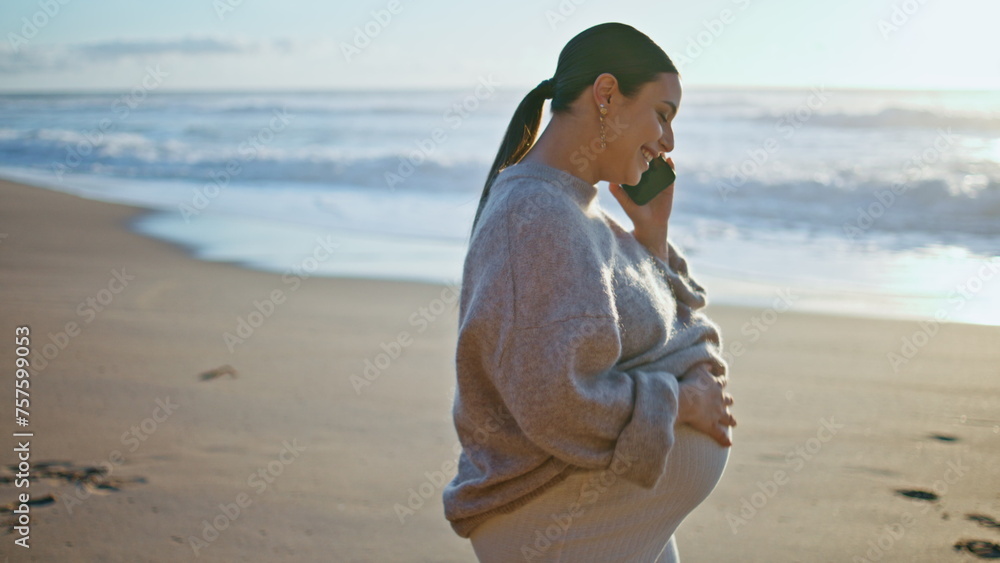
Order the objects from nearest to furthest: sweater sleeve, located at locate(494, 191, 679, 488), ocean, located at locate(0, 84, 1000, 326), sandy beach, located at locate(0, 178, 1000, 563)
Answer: sweater sleeve, located at locate(494, 191, 679, 488) → sandy beach, located at locate(0, 178, 1000, 563) → ocean, located at locate(0, 84, 1000, 326)

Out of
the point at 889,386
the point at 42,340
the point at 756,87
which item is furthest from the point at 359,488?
the point at 756,87

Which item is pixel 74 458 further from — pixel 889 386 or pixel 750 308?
pixel 750 308

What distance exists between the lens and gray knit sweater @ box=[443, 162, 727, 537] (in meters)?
1.70

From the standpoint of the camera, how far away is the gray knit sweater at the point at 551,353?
1704 mm

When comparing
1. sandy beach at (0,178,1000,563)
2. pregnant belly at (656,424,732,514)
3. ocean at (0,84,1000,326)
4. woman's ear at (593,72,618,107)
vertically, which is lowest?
ocean at (0,84,1000,326)

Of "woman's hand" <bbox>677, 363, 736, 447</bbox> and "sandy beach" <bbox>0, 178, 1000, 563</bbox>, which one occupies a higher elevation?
"woman's hand" <bbox>677, 363, 736, 447</bbox>

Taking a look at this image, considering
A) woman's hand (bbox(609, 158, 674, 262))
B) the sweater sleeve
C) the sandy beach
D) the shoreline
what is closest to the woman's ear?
the sweater sleeve

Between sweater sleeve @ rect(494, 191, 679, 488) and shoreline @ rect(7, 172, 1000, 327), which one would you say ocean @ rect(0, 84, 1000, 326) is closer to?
shoreline @ rect(7, 172, 1000, 327)

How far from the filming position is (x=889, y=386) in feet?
17.0

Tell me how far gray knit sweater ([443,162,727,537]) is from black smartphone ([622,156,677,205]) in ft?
1.33

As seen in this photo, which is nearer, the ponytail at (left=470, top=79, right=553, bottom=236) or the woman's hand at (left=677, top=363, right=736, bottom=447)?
the woman's hand at (left=677, top=363, right=736, bottom=447)

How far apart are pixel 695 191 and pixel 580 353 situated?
12450 mm

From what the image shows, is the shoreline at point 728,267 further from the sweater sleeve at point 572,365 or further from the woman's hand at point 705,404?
the sweater sleeve at point 572,365

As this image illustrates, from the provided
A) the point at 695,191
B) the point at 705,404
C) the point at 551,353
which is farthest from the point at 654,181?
the point at 695,191
